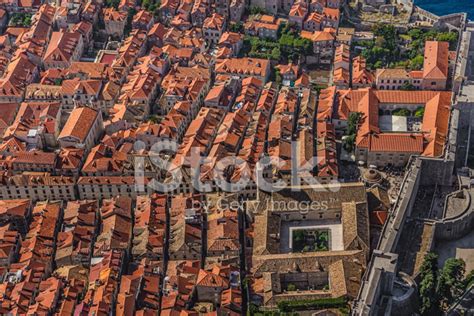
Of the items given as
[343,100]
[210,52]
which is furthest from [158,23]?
[343,100]

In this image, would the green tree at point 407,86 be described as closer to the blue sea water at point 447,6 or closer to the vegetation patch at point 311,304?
the blue sea water at point 447,6

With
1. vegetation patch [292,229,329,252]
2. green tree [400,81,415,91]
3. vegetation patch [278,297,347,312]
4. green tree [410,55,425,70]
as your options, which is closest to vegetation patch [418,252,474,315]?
vegetation patch [278,297,347,312]

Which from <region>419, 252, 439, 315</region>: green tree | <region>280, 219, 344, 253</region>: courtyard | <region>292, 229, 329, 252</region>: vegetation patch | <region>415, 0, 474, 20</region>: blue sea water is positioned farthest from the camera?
<region>415, 0, 474, 20</region>: blue sea water

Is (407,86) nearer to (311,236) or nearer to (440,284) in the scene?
(311,236)

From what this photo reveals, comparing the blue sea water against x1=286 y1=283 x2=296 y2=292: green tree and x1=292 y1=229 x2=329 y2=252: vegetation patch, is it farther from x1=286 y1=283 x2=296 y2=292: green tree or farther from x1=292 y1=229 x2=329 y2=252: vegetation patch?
x1=286 y1=283 x2=296 y2=292: green tree

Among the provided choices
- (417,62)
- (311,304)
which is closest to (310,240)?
(311,304)

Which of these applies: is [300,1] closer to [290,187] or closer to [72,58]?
[72,58]

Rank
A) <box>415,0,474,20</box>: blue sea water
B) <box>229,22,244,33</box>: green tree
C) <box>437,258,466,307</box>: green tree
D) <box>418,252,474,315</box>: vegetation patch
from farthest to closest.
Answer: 1. <box>415,0,474,20</box>: blue sea water
2. <box>229,22,244,33</box>: green tree
3. <box>437,258,466,307</box>: green tree
4. <box>418,252,474,315</box>: vegetation patch

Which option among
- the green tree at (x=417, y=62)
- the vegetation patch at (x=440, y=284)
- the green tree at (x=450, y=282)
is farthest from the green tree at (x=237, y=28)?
the green tree at (x=450, y=282)
